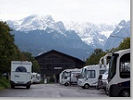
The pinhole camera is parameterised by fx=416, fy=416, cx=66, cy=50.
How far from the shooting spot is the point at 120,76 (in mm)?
12039

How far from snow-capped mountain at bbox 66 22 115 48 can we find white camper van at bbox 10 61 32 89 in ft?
34.6

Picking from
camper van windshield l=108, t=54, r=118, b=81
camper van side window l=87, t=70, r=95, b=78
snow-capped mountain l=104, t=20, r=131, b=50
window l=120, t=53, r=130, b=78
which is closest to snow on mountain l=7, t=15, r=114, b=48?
snow-capped mountain l=104, t=20, r=131, b=50

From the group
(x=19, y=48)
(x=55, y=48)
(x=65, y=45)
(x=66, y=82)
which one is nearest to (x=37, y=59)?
(x=19, y=48)

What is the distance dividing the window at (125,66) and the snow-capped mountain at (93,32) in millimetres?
2735

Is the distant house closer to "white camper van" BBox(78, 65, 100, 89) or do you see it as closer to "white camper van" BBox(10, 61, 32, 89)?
"white camper van" BBox(10, 61, 32, 89)

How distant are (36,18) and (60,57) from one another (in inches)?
347

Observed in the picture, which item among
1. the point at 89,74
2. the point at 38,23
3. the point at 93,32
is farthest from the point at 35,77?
the point at 93,32

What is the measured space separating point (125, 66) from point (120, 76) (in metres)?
0.33

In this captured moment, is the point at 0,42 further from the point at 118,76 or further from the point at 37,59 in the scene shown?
the point at 118,76

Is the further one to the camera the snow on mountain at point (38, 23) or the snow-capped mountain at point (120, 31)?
the snow on mountain at point (38, 23)

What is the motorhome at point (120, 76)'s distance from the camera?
1177cm

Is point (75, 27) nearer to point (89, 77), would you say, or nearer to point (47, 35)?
point (47, 35)

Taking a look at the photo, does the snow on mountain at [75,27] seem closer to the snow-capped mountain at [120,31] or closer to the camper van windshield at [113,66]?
the snow-capped mountain at [120,31]

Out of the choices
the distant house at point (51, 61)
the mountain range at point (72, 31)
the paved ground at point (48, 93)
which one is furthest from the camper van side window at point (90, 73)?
the mountain range at point (72, 31)
